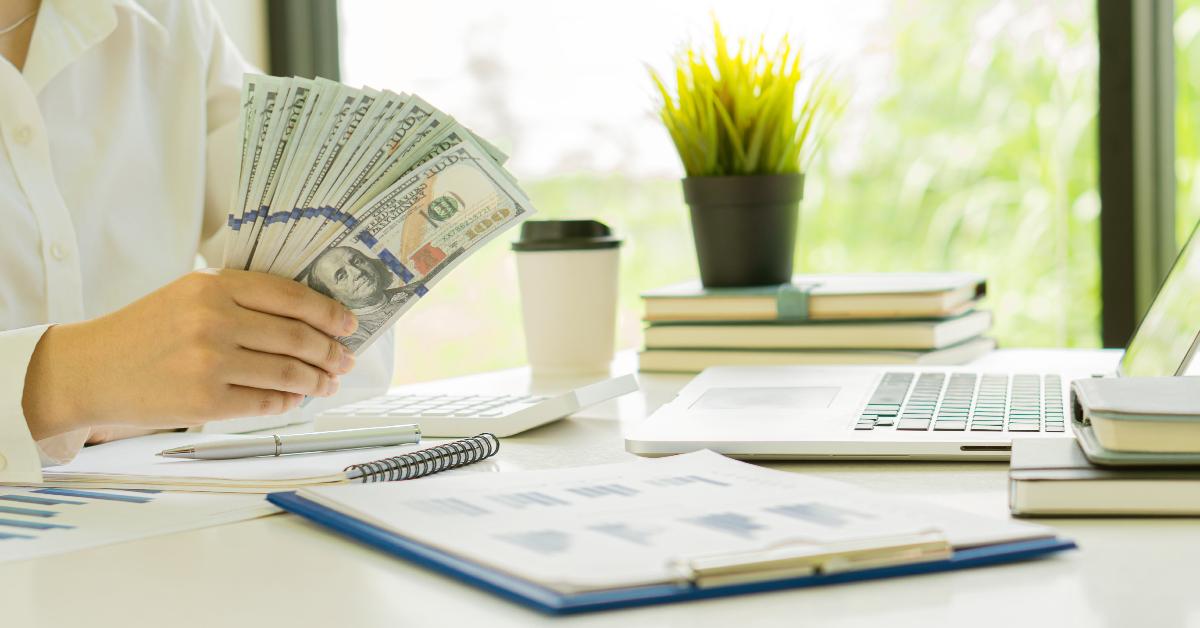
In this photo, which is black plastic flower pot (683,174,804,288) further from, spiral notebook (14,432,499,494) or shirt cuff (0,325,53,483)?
shirt cuff (0,325,53,483)

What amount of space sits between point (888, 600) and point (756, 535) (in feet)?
0.23

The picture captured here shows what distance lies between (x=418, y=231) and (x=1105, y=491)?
1.55 feet

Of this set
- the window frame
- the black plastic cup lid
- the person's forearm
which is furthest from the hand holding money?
the window frame

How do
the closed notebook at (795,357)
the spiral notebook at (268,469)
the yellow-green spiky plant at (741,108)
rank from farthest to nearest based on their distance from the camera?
the yellow-green spiky plant at (741,108) → the closed notebook at (795,357) → the spiral notebook at (268,469)

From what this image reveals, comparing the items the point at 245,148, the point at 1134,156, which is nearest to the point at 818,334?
the point at 1134,156

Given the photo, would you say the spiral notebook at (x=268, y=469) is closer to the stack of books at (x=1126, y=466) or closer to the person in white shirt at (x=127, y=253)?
the person in white shirt at (x=127, y=253)

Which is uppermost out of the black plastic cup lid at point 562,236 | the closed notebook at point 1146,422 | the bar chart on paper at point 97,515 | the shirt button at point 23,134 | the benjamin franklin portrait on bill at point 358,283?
the shirt button at point 23,134

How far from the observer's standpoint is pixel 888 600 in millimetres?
529

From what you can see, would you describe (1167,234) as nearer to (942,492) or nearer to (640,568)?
(942,492)

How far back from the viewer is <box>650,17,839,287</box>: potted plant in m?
1.50

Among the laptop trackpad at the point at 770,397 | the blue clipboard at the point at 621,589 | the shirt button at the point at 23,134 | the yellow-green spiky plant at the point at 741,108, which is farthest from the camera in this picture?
the yellow-green spiky plant at the point at 741,108

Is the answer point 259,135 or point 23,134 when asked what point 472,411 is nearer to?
A: point 259,135

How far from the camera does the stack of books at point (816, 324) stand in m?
1.37

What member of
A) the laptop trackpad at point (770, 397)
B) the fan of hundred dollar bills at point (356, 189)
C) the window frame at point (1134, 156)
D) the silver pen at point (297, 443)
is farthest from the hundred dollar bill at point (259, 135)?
the window frame at point (1134, 156)
